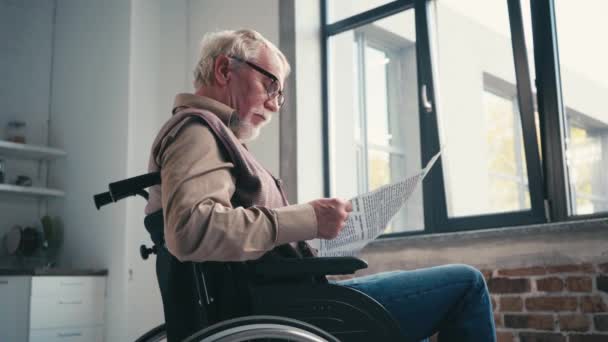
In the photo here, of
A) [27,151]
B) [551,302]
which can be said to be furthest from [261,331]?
[27,151]

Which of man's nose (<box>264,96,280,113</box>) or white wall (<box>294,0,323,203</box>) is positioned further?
white wall (<box>294,0,323,203</box>)

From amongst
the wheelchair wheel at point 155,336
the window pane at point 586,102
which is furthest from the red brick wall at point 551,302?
the wheelchair wheel at point 155,336

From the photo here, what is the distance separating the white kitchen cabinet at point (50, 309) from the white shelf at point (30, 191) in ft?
2.29

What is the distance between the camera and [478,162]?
428cm

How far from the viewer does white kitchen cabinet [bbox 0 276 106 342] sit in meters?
3.36

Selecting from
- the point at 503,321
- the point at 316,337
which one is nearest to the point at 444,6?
the point at 503,321

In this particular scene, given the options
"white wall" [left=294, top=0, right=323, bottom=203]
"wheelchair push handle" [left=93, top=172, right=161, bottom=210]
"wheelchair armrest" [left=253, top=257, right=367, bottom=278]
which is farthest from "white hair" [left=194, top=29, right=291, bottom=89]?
"white wall" [left=294, top=0, right=323, bottom=203]

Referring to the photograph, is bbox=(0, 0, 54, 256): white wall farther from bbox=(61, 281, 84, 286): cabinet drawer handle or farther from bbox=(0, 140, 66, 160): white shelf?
bbox=(61, 281, 84, 286): cabinet drawer handle

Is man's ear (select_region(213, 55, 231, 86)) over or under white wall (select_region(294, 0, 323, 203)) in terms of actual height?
under

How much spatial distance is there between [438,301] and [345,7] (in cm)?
309

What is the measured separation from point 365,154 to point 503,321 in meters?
2.07

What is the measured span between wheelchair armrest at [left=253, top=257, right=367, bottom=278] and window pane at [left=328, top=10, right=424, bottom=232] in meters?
2.57

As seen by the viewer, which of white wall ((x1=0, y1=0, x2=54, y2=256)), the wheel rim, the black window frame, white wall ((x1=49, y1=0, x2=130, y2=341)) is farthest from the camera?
white wall ((x1=0, y1=0, x2=54, y2=256))

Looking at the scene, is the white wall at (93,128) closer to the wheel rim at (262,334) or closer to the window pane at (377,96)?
the window pane at (377,96)
